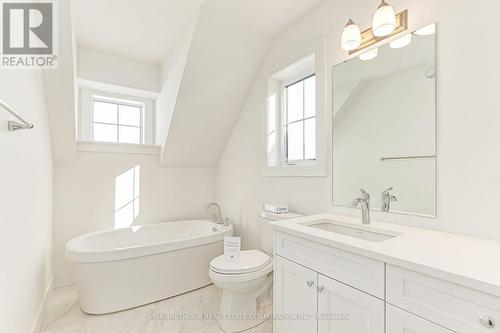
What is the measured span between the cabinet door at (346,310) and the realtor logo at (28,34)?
1.93 metres

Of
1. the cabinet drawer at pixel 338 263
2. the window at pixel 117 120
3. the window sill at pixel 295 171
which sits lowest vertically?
the cabinet drawer at pixel 338 263

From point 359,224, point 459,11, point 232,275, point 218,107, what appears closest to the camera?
point 459,11

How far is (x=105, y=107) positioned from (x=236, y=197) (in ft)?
6.22

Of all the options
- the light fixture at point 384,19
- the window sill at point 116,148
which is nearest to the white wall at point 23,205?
the window sill at point 116,148

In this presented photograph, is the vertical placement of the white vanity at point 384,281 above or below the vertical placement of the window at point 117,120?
below

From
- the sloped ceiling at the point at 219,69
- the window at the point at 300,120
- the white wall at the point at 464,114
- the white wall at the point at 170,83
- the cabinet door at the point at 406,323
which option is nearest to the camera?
the cabinet door at the point at 406,323

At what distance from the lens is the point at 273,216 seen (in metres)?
2.04

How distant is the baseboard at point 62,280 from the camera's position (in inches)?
95.3

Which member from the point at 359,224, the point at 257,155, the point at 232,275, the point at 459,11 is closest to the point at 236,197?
the point at 257,155

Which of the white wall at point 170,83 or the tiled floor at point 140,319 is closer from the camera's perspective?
the tiled floor at point 140,319

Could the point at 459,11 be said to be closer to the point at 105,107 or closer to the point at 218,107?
the point at 218,107

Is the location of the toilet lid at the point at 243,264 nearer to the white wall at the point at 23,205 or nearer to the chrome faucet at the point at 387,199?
the chrome faucet at the point at 387,199

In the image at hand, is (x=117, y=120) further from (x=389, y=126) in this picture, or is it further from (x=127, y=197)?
(x=389, y=126)

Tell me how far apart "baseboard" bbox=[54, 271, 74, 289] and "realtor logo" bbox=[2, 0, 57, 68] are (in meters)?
1.94
